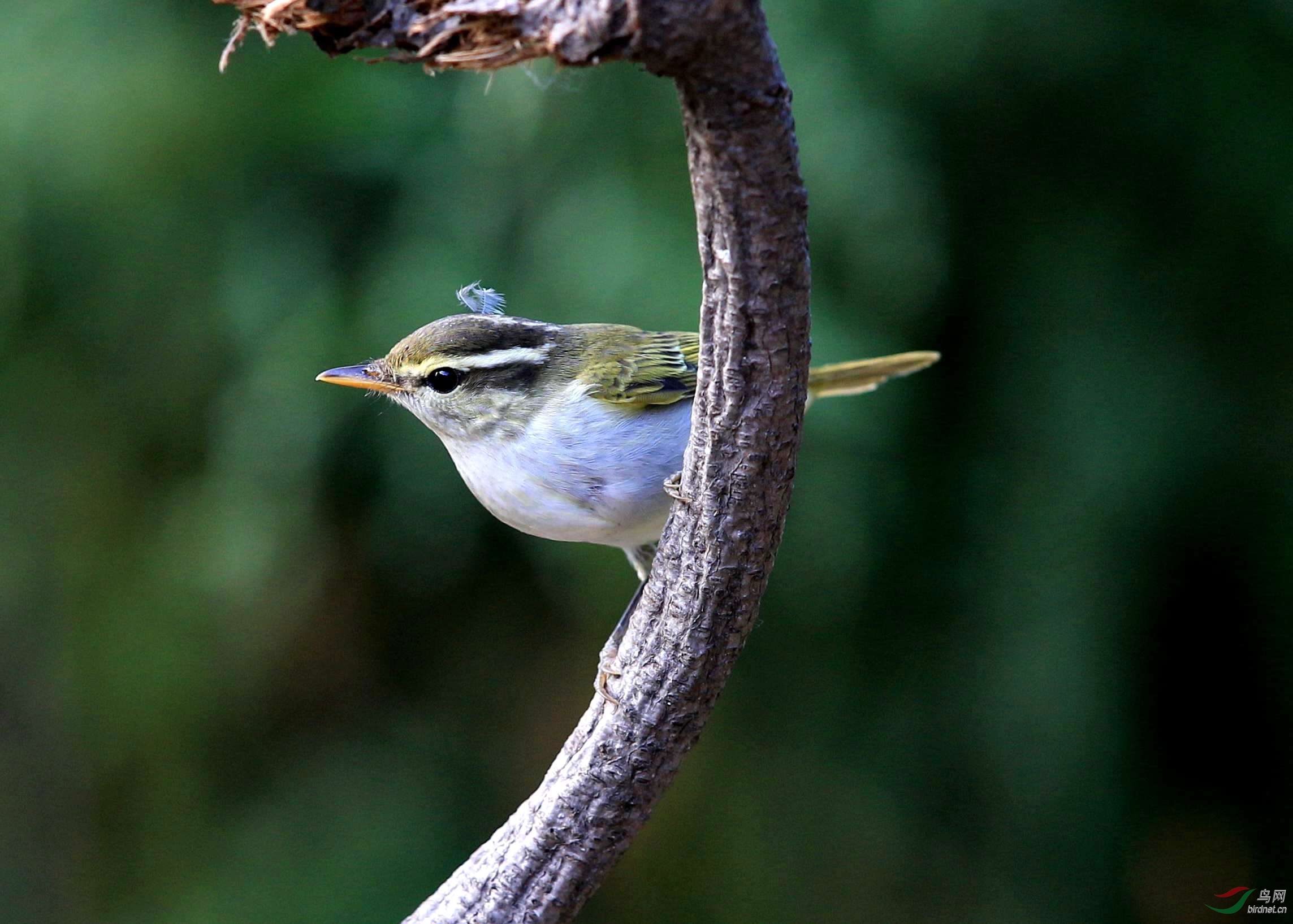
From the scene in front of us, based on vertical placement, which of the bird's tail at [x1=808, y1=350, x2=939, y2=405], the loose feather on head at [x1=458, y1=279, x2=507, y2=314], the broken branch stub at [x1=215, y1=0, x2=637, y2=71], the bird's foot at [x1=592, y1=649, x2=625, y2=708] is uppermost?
the broken branch stub at [x1=215, y1=0, x2=637, y2=71]

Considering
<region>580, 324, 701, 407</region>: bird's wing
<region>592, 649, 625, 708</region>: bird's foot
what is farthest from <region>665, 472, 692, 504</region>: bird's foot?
<region>580, 324, 701, 407</region>: bird's wing

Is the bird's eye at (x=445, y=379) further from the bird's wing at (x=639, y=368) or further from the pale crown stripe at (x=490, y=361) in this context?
the bird's wing at (x=639, y=368)

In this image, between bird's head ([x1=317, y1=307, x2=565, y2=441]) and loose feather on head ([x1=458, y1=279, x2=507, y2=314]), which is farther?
loose feather on head ([x1=458, y1=279, x2=507, y2=314])

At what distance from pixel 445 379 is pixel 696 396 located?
877 millimetres

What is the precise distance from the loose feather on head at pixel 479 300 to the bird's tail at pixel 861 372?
2.38 ft

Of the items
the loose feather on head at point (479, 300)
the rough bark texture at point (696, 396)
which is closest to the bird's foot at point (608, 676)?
the rough bark texture at point (696, 396)

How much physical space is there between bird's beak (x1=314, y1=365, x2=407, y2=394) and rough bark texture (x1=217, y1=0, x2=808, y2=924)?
772 millimetres

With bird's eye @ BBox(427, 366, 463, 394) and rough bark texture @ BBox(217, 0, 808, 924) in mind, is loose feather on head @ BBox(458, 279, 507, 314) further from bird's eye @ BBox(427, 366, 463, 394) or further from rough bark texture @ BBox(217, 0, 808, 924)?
rough bark texture @ BBox(217, 0, 808, 924)

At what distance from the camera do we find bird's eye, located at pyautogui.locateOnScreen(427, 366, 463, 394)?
2.05 meters

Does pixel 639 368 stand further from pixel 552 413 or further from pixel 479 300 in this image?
pixel 479 300

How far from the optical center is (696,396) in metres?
1.32

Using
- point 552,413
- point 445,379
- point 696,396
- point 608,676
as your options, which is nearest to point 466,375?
point 445,379

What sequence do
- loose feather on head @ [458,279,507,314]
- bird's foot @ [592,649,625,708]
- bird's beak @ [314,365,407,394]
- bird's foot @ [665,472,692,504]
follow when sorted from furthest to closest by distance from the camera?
loose feather on head @ [458,279,507,314] < bird's beak @ [314,365,407,394] < bird's foot @ [592,649,625,708] < bird's foot @ [665,472,692,504]

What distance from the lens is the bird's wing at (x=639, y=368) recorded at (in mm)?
2035
